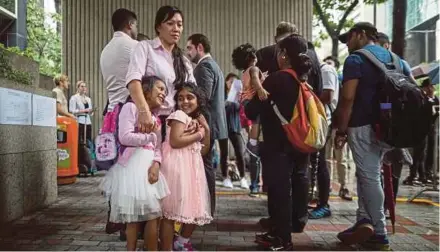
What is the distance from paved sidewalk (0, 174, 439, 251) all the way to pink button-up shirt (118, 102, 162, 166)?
986mm

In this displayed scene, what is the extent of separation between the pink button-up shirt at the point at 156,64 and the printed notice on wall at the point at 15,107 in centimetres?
163

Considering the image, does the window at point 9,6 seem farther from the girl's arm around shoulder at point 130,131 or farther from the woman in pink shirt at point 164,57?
the girl's arm around shoulder at point 130,131

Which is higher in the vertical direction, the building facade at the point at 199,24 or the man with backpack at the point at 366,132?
the building facade at the point at 199,24

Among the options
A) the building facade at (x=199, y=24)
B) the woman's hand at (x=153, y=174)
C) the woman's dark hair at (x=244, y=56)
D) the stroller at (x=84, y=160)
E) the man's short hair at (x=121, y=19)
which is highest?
the building facade at (x=199, y=24)

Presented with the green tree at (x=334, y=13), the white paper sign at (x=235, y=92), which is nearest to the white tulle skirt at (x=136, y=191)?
the white paper sign at (x=235, y=92)

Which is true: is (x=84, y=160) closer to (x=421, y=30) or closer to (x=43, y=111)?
(x=43, y=111)

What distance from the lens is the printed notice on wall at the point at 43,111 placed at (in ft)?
16.3

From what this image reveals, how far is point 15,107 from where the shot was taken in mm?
4465

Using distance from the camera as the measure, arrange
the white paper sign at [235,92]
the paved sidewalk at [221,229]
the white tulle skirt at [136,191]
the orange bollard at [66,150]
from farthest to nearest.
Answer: the white paper sign at [235,92], the orange bollard at [66,150], the paved sidewalk at [221,229], the white tulle skirt at [136,191]

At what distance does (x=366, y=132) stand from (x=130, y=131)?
1.85 meters

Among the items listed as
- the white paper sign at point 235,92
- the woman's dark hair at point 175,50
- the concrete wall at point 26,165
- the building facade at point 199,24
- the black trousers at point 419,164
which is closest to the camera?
A: the woman's dark hair at point 175,50

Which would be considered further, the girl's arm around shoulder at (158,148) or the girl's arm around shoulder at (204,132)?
the girl's arm around shoulder at (204,132)

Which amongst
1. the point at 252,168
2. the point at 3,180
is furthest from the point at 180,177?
the point at 252,168

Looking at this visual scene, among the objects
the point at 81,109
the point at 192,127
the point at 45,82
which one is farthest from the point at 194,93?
the point at 81,109
